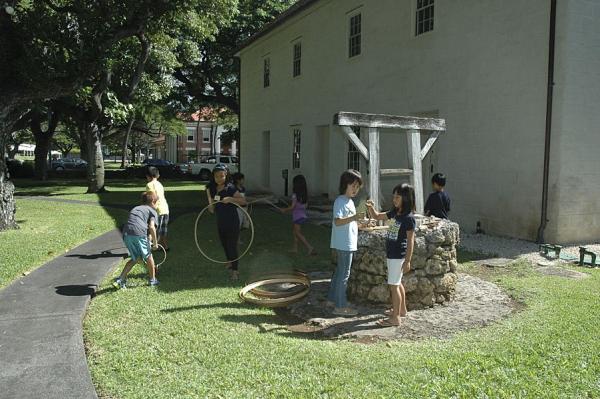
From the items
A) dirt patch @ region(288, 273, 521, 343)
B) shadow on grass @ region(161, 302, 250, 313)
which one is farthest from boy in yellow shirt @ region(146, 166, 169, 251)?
dirt patch @ region(288, 273, 521, 343)

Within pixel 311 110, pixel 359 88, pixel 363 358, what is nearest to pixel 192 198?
pixel 311 110

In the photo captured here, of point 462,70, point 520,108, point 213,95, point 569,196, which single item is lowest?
point 569,196

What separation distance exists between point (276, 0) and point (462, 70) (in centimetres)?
2008

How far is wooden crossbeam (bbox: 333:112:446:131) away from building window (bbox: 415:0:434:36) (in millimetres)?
6467

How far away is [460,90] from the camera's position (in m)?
11.3

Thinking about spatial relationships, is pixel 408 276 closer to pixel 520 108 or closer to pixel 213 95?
pixel 520 108

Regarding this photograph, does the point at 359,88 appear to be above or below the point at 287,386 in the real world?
above

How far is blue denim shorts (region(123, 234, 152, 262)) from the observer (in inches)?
255

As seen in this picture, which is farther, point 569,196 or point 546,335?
point 569,196

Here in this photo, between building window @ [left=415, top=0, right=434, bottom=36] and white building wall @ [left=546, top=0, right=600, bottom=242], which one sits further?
building window @ [left=415, top=0, right=434, bottom=36]

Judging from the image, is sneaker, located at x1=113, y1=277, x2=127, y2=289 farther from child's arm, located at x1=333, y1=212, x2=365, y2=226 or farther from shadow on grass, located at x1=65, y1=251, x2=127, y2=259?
child's arm, located at x1=333, y1=212, x2=365, y2=226

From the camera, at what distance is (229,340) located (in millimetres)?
4723

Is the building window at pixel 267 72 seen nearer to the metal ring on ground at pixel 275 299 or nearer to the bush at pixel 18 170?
the metal ring on ground at pixel 275 299

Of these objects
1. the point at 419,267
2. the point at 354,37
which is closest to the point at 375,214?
the point at 419,267
